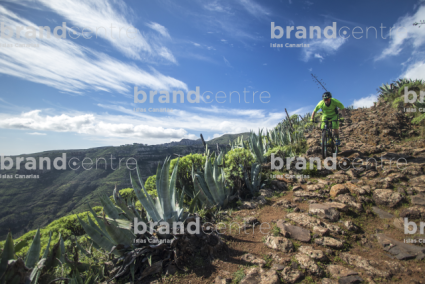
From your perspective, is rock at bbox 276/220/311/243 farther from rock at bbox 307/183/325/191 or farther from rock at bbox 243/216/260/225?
rock at bbox 307/183/325/191

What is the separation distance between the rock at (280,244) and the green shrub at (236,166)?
6.46 feet

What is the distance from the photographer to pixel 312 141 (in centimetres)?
842

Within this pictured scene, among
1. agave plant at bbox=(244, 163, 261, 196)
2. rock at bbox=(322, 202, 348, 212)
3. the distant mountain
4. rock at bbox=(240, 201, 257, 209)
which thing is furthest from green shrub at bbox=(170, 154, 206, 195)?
the distant mountain

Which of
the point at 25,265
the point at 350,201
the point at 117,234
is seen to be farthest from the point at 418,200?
the point at 25,265

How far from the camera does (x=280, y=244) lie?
2.84m

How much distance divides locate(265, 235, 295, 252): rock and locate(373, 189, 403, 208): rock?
245 centimetres

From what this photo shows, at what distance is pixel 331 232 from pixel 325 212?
52cm

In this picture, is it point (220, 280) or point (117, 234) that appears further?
point (117, 234)

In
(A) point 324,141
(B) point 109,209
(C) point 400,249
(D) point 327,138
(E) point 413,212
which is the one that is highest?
(D) point 327,138

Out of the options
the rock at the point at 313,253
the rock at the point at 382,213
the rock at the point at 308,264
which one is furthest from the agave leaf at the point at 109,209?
the rock at the point at 382,213

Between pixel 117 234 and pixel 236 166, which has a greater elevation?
pixel 236 166

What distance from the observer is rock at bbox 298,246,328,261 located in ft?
8.32

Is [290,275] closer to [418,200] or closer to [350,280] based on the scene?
[350,280]

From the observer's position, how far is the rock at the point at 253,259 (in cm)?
252
